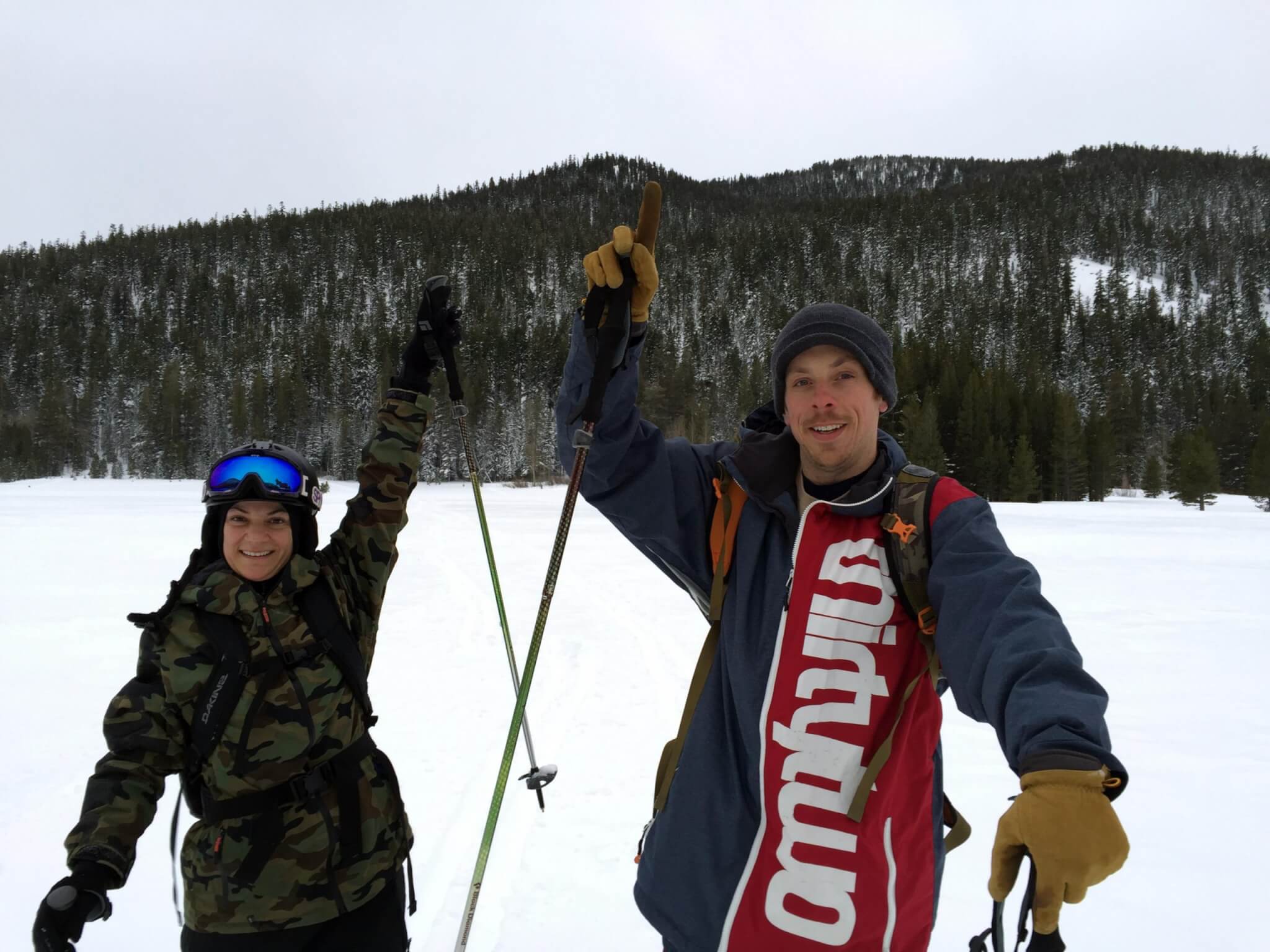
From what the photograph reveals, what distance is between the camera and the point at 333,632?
204 cm

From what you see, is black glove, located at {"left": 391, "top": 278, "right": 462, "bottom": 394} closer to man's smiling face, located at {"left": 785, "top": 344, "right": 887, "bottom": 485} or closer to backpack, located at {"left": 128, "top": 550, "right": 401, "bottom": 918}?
backpack, located at {"left": 128, "top": 550, "right": 401, "bottom": 918}

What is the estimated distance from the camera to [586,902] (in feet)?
9.86

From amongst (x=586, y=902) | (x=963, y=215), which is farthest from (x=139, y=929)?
(x=963, y=215)

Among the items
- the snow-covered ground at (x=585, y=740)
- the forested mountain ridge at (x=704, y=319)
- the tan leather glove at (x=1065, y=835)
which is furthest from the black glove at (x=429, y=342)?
the forested mountain ridge at (x=704, y=319)

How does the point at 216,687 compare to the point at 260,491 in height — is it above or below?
below

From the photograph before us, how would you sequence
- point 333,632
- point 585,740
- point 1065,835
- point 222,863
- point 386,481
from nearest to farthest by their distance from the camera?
point 1065,835, point 222,863, point 333,632, point 386,481, point 585,740

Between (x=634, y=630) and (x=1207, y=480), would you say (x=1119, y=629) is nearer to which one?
(x=634, y=630)

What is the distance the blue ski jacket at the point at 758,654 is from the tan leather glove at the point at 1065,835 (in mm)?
59

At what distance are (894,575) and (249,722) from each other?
174cm

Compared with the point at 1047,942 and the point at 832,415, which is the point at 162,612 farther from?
the point at 1047,942

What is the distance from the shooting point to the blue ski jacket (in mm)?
1206

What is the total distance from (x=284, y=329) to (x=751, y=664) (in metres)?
107

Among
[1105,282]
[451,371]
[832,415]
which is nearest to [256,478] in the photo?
[451,371]

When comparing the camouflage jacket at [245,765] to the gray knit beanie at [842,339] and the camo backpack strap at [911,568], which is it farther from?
the gray knit beanie at [842,339]
